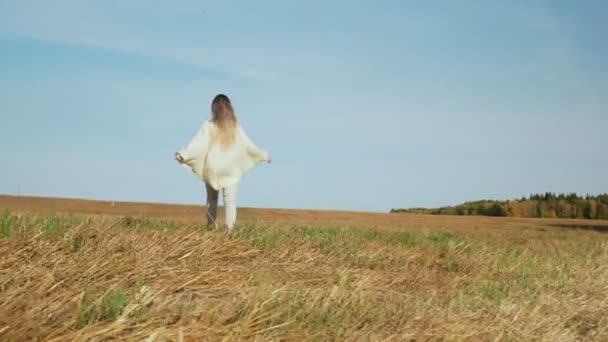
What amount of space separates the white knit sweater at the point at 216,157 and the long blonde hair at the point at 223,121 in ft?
0.21

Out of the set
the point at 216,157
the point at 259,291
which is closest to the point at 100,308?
the point at 259,291

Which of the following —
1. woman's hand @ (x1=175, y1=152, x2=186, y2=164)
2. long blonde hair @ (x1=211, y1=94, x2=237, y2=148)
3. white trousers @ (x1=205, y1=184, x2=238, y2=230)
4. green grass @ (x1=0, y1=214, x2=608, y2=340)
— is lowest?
green grass @ (x1=0, y1=214, x2=608, y2=340)

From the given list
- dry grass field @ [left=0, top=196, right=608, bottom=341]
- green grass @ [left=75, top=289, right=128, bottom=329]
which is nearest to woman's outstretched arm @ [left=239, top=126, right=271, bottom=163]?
dry grass field @ [left=0, top=196, right=608, bottom=341]

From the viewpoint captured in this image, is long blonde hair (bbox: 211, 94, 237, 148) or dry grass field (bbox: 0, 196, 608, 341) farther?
long blonde hair (bbox: 211, 94, 237, 148)

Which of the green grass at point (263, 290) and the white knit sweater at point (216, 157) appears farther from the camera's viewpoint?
the white knit sweater at point (216, 157)

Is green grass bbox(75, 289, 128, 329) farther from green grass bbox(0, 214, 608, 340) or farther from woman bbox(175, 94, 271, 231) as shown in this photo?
woman bbox(175, 94, 271, 231)

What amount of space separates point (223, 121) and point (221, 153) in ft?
1.63

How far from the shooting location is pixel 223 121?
12.0 m

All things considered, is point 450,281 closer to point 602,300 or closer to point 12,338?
point 602,300

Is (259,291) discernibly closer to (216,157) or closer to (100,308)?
(100,308)

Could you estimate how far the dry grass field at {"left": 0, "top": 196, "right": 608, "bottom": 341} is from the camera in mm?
3965

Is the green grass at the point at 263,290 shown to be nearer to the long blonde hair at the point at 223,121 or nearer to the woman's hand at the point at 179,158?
the woman's hand at the point at 179,158

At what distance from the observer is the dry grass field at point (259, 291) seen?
3.96m

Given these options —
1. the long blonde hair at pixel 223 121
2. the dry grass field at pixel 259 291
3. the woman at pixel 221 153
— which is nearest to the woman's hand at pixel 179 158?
the woman at pixel 221 153
